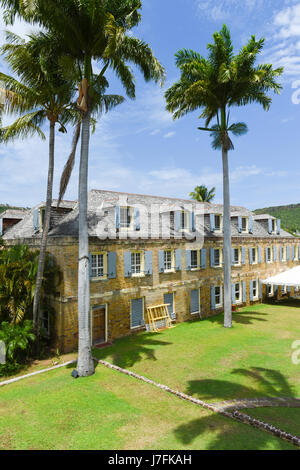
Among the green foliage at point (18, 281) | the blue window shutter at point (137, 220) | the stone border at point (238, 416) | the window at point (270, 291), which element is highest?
the blue window shutter at point (137, 220)

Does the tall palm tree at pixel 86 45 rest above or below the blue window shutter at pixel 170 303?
above

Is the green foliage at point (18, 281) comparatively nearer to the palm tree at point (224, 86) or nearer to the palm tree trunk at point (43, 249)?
the palm tree trunk at point (43, 249)

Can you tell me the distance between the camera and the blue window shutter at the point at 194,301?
2130 centimetres

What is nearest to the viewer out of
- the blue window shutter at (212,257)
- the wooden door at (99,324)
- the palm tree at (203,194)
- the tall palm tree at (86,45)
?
the tall palm tree at (86,45)

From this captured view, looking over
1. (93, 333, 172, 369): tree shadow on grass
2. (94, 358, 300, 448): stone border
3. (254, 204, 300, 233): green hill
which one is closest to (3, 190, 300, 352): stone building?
(93, 333, 172, 369): tree shadow on grass

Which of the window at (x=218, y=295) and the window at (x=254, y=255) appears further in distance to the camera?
the window at (x=254, y=255)

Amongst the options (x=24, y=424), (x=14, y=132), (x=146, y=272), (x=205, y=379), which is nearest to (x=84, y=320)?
(x=24, y=424)

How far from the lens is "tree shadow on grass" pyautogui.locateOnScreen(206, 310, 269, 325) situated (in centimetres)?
2028

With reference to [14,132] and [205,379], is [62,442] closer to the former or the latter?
[205,379]

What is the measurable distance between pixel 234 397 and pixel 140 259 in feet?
33.8

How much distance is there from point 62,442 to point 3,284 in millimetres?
8268

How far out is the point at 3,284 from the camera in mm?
13320

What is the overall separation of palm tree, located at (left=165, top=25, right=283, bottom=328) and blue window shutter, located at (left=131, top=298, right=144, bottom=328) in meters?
5.71

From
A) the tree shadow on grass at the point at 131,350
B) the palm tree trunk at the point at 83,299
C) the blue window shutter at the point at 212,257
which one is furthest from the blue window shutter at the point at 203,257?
the palm tree trunk at the point at 83,299
